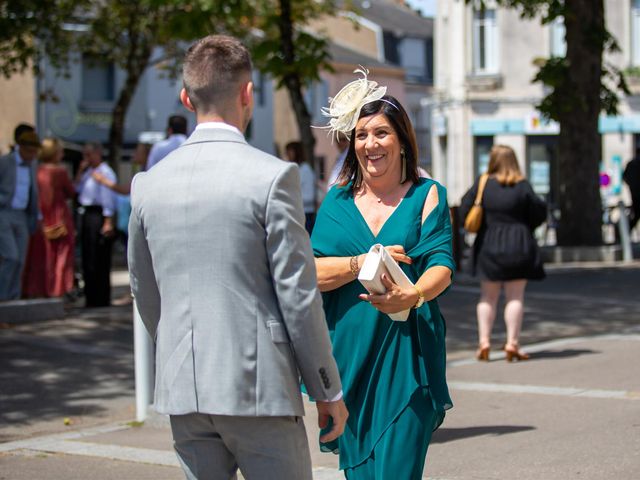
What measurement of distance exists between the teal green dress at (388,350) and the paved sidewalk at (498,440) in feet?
5.59

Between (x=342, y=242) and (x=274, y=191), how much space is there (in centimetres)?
137

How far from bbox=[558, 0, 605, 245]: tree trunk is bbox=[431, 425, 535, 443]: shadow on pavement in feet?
44.6

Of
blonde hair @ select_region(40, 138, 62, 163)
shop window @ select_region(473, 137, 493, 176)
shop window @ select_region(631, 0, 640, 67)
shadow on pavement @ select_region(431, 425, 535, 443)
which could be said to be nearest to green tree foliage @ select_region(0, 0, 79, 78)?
blonde hair @ select_region(40, 138, 62, 163)

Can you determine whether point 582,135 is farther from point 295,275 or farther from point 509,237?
point 295,275

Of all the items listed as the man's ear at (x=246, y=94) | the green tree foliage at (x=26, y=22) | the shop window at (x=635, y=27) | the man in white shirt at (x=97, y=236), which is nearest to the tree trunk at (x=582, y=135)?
the man in white shirt at (x=97, y=236)

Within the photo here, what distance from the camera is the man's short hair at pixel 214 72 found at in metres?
3.40

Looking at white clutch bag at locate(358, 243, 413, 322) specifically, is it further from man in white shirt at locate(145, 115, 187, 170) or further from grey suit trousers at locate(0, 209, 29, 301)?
grey suit trousers at locate(0, 209, 29, 301)

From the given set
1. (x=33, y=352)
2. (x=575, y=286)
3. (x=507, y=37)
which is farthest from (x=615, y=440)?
(x=507, y=37)

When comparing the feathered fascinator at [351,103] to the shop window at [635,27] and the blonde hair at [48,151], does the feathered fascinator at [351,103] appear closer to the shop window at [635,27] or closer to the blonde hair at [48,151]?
the blonde hair at [48,151]

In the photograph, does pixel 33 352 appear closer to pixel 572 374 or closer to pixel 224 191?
pixel 572 374

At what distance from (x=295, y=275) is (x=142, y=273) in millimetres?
522

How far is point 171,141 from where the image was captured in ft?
40.9

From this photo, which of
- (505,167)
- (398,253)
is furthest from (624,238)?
(398,253)

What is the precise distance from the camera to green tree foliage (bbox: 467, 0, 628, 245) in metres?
20.2
